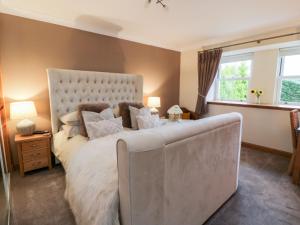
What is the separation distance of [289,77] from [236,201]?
2.85m

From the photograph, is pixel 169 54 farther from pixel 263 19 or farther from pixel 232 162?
pixel 232 162

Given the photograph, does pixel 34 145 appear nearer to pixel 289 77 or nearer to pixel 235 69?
pixel 235 69

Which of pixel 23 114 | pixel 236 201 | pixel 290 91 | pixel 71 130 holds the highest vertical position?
pixel 290 91

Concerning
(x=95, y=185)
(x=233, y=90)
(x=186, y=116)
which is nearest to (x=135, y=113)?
(x=95, y=185)

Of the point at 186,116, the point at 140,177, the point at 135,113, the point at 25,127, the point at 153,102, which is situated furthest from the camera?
the point at 186,116

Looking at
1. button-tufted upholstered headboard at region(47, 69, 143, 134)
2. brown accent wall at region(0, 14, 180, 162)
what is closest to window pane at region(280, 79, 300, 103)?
button-tufted upholstered headboard at region(47, 69, 143, 134)

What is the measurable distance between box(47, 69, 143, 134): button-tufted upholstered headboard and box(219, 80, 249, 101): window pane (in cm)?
218

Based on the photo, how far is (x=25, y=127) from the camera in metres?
2.39

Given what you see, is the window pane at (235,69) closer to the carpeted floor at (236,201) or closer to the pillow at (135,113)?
the carpeted floor at (236,201)

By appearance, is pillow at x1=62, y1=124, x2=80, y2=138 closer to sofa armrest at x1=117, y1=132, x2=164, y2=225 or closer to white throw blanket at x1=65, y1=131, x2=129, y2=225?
white throw blanket at x1=65, y1=131, x2=129, y2=225

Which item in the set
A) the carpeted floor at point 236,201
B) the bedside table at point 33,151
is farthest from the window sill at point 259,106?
the bedside table at point 33,151

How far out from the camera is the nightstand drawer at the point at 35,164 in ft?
7.82

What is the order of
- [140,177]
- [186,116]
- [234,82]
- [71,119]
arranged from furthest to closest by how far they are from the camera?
[186,116] < [234,82] < [71,119] < [140,177]

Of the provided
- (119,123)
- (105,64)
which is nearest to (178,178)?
(119,123)
